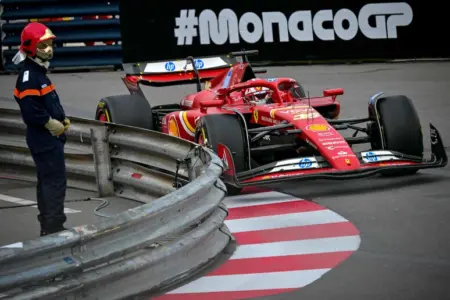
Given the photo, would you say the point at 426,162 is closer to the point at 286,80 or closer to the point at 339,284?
the point at 286,80

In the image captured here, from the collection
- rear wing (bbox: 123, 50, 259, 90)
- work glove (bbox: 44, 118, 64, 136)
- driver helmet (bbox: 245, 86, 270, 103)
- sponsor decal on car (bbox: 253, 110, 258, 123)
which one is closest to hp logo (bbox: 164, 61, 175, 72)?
rear wing (bbox: 123, 50, 259, 90)

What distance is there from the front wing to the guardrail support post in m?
1.08

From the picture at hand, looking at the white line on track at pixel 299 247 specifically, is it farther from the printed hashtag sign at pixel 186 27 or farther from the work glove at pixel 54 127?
the printed hashtag sign at pixel 186 27

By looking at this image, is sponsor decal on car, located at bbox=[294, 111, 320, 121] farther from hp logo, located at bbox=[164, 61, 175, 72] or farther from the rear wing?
hp logo, located at bbox=[164, 61, 175, 72]

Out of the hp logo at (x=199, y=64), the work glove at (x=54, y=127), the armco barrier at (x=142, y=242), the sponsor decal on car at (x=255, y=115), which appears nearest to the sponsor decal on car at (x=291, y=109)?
the sponsor decal on car at (x=255, y=115)

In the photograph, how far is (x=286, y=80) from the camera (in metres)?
11.2

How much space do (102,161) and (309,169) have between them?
1.96 meters

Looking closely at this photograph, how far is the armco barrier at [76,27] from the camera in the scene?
73.7 ft

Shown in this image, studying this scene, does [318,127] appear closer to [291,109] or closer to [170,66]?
[291,109]

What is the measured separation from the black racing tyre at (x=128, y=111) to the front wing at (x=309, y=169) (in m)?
2.71

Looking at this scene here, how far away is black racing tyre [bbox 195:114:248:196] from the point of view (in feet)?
32.1

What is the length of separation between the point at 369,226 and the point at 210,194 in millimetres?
1518

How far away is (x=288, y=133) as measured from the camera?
988 centimetres

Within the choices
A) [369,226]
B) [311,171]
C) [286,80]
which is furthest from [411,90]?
[369,226]
